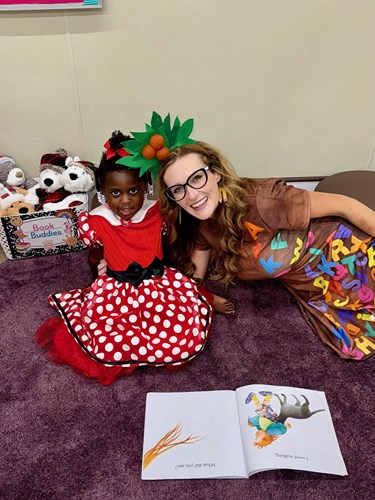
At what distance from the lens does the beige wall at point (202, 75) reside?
60.6 inches

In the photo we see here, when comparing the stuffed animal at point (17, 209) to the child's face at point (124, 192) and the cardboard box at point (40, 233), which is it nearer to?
the cardboard box at point (40, 233)

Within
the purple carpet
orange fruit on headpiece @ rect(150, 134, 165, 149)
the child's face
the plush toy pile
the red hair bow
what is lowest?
the purple carpet

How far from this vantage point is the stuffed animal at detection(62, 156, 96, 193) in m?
1.63

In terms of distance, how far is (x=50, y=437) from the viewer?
45.7 inches

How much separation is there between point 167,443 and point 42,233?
985 mm

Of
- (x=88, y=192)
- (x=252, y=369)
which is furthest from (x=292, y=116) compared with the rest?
(x=252, y=369)

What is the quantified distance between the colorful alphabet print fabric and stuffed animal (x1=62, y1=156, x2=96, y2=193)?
20.9 inches

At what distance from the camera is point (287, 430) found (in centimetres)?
114

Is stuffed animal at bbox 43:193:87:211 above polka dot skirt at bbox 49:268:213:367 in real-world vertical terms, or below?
above

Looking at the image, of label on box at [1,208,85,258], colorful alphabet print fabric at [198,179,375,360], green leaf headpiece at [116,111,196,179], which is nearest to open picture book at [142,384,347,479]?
colorful alphabet print fabric at [198,179,375,360]

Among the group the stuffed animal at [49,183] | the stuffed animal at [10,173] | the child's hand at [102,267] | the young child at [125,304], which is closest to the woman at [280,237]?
the young child at [125,304]

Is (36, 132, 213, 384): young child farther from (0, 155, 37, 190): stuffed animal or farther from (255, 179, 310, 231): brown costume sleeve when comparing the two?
(0, 155, 37, 190): stuffed animal

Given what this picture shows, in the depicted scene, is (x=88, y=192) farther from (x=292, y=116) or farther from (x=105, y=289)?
(x=292, y=116)

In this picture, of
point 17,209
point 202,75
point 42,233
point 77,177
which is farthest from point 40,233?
point 202,75
